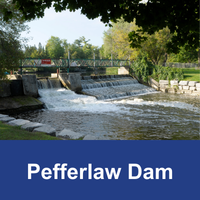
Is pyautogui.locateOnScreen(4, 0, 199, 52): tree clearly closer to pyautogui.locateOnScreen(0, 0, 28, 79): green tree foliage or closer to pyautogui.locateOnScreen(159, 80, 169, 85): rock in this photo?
pyautogui.locateOnScreen(0, 0, 28, 79): green tree foliage

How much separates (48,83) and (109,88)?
549 cm

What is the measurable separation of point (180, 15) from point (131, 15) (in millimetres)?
1141

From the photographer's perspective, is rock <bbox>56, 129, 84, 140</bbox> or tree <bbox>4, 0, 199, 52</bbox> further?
rock <bbox>56, 129, 84, 140</bbox>

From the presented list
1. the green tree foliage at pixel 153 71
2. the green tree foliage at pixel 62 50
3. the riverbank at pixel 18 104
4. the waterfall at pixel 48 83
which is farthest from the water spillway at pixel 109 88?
the green tree foliage at pixel 62 50

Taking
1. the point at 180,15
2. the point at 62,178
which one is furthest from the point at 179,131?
the point at 62,178

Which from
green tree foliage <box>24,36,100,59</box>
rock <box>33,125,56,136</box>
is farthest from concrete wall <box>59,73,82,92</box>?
green tree foliage <box>24,36,100,59</box>

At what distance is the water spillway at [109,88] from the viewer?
1677 cm

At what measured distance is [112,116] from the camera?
1076cm

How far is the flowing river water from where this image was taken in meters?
8.25

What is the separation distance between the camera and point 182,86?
20.1 meters

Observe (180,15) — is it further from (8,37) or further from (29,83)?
(29,83)

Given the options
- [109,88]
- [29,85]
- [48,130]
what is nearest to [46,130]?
[48,130]

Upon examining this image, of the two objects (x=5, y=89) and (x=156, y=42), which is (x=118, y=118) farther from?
(x=156, y=42)

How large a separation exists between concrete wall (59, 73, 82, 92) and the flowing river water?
0.56 meters
